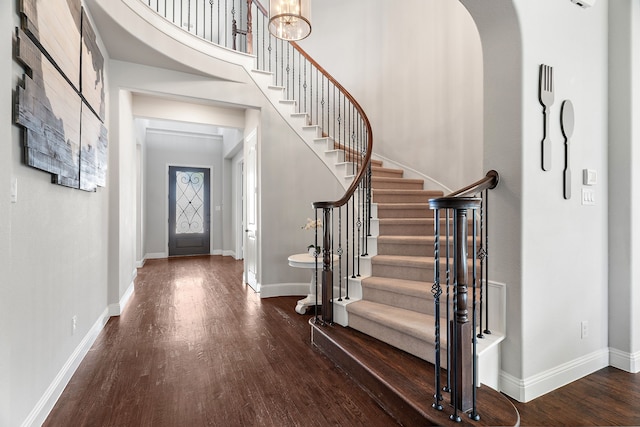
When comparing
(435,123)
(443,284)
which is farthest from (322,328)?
(435,123)

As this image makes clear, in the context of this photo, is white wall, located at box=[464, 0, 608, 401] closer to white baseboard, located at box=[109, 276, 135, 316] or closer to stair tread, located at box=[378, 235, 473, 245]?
stair tread, located at box=[378, 235, 473, 245]

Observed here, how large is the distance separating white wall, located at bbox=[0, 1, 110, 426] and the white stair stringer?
2.70 m


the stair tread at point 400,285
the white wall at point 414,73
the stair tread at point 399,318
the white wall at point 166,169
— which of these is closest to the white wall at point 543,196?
the stair tread at point 399,318

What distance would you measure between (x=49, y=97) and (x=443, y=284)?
9.60ft

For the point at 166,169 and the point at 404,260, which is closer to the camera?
the point at 404,260

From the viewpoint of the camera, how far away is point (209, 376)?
7.61ft

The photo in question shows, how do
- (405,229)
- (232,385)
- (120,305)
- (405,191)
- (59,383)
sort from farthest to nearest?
(405,191) → (120,305) → (405,229) → (232,385) → (59,383)

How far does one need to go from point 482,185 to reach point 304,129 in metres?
3.04

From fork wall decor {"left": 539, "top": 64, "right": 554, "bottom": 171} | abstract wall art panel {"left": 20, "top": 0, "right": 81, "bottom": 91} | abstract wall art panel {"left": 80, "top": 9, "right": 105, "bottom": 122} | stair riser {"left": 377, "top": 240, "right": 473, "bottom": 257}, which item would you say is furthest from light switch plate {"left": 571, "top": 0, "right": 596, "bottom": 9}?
abstract wall art panel {"left": 80, "top": 9, "right": 105, "bottom": 122}

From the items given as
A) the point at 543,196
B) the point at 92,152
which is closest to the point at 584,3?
the point at 543,196

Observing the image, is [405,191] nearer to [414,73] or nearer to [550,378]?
[414,73]

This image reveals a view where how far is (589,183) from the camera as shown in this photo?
2.35 meters

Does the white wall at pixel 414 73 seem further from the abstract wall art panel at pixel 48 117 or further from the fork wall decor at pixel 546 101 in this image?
the abstract wall art panel at pixel 48 117

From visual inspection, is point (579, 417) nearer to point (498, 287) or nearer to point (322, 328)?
point (498, 287)
